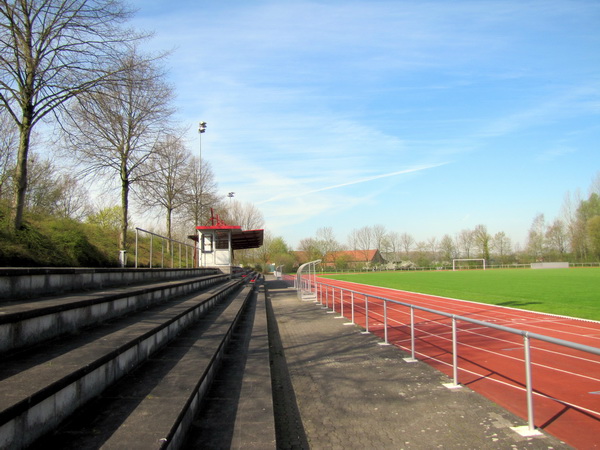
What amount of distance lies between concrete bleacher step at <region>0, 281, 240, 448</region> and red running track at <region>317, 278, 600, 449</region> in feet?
13.9

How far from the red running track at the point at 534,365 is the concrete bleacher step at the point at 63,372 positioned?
423cm

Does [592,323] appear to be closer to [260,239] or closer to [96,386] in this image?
[96,386]

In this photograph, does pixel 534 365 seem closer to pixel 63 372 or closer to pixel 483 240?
pixel 63 372

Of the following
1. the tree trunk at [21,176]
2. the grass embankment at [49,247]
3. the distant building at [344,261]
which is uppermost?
the tree trunk at [21,176]

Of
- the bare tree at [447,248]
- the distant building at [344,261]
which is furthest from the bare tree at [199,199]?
the bare tree at [447,248]

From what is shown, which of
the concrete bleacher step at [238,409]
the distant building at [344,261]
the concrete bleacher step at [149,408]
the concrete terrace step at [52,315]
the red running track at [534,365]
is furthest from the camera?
the distant building at [344,261]

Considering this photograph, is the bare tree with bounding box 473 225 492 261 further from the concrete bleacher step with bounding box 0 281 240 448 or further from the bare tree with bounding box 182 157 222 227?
the concrete bleacher step with bounding box 0 281 240 448

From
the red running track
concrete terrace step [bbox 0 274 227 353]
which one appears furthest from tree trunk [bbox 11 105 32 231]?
the red running track

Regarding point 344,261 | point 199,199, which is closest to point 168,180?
point 199,199

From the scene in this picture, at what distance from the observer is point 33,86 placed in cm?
Answer: 870

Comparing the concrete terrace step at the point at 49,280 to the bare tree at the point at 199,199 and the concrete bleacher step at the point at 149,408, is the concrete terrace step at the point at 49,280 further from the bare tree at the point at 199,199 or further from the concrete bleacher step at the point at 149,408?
the bare tree at the point at 199,199

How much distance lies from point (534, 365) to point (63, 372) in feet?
23.3

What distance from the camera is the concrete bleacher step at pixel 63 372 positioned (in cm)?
199

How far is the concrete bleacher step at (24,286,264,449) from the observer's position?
2.25m
